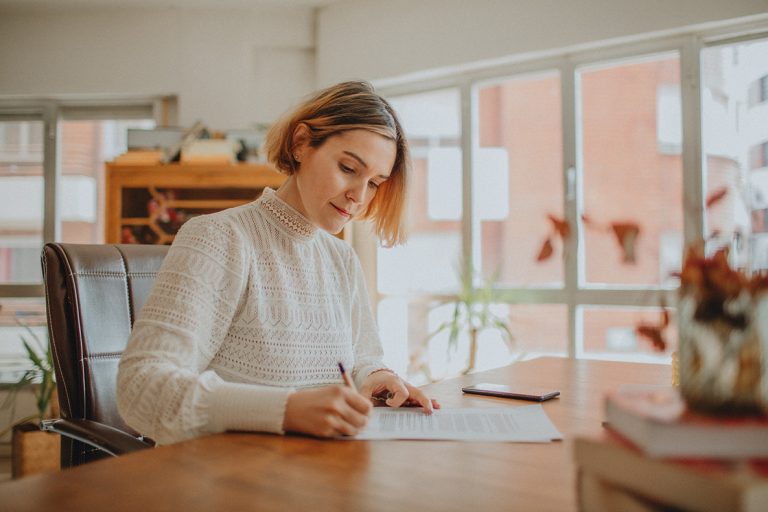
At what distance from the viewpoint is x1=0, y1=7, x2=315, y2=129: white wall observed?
13.0 feet

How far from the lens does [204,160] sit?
11.1 feet

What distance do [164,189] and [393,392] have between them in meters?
2.68

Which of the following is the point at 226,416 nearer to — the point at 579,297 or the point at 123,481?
the point at 123,481

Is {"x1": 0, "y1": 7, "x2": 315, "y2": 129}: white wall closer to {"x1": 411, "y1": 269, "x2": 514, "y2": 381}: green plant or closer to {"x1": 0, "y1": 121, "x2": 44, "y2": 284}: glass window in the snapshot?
{"x1": 0, "y1": 121, "x2": 44, "y2": 284}: glass window

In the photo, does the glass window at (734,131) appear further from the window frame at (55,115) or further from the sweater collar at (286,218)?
the window frame at (55,115)

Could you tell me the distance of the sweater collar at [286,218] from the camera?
1.38 m

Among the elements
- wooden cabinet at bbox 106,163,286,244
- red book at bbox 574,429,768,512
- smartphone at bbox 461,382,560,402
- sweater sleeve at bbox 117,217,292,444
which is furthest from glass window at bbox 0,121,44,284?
red book at bbox 574,429,768,512

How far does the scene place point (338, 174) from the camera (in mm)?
1353

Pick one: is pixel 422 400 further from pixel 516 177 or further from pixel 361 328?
pixel 516 177

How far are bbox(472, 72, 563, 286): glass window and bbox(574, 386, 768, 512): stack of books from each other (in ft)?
10.4

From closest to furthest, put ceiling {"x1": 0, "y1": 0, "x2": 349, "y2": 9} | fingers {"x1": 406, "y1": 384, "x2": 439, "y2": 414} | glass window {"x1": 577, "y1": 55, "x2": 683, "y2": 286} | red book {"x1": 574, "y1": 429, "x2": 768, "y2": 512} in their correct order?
red book {"x1": 574, "y1": 429, "x2": 768, "y2": 512}
fingers {"x1": 406, "y1": 384, "x2": 439, "y2": 414}
glass window {"x1": 577, "y1": 55, "x2": 683, "y2": 286}
ceiling {"x1": 0, "y1": 0, "x2": 349, "y2": 9}

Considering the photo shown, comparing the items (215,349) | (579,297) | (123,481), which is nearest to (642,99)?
(579,297)

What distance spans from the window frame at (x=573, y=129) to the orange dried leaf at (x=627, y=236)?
206 cm

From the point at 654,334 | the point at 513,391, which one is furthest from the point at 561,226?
the point at 513,391
